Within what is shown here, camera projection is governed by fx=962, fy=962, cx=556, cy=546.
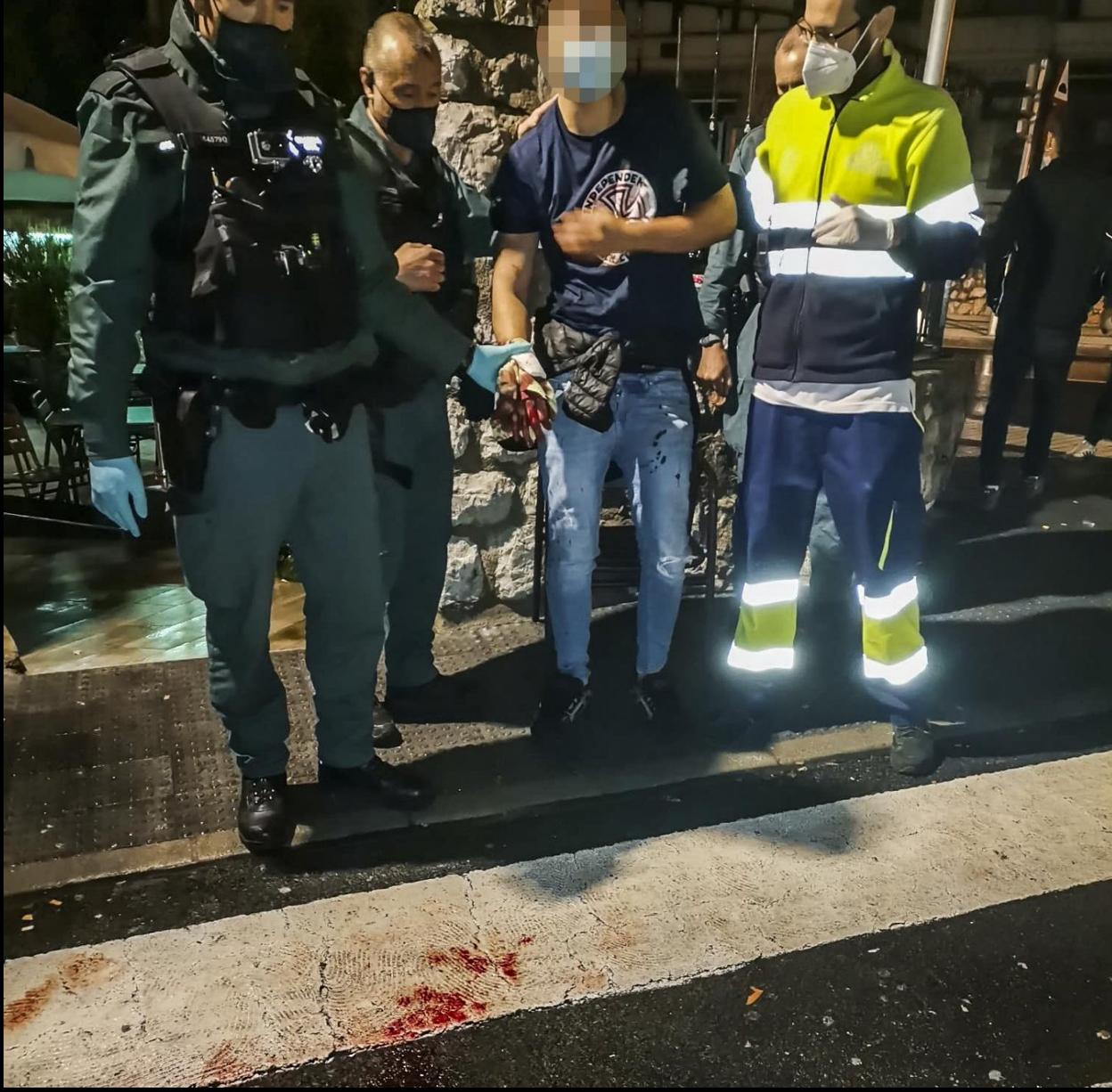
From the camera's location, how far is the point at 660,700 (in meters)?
3.44

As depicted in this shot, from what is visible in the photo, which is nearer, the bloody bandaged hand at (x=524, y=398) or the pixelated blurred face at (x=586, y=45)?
the pixelated blurred face at (x=586, y=45)

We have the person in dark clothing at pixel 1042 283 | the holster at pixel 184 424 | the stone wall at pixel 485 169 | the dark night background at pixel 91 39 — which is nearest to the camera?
the holster at pixel 184 424

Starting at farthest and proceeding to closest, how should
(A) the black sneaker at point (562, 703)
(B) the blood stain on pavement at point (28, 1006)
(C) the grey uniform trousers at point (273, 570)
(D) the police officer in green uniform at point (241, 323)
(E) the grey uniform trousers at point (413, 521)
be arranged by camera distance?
(A) the black sneaker at point (562, 703) → (E) the grey uniform trousers at point (413, 521) → (C) the grey uniform trousers at point (273, 570) → (D) the police officer in green uniform at point (241, 323) → (B) the blood stain on pavement at point (28, 1006)

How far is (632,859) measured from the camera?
9.00 feet

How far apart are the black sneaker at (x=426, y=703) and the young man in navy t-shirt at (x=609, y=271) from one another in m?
0.64

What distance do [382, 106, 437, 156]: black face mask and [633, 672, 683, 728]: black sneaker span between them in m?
1.93

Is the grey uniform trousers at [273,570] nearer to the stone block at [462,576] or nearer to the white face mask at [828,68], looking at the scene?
the stone block at [462,576]

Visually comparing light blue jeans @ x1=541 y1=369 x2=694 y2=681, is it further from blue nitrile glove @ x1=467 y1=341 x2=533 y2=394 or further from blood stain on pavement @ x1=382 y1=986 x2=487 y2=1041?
blood stain on pavement @ x1=382 y1=986 x2=487 y2=1041

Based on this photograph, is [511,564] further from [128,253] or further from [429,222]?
[128,253]

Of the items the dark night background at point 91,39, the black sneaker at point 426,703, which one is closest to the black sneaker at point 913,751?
the black sneaker at point 426,703

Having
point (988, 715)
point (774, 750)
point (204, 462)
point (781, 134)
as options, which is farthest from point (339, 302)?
point (988, 715)

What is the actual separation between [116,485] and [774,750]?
89.2 inches

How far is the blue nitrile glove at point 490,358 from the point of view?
2.82 metres

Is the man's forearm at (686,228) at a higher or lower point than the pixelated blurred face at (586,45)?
lower
